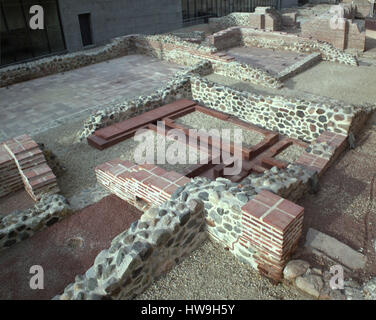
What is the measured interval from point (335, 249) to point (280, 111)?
4164 millimetres

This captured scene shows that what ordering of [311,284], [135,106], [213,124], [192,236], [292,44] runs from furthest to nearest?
[292,44], [135,106], [213,124], [192,236], [311,284]

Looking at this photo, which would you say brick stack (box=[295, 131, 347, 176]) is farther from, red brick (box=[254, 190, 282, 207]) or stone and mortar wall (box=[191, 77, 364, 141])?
red brick (box=[254, 190, 282, 207])

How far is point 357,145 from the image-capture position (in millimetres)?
6320

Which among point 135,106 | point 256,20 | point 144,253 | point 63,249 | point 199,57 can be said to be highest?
point 256,20

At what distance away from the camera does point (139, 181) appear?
16.2 feet

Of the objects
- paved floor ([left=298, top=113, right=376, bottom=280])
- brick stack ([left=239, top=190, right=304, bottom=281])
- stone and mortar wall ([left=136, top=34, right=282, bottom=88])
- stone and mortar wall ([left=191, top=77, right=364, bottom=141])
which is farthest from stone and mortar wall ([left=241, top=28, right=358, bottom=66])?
brick stack ([left=239, top=190, right=304, bottom=281])

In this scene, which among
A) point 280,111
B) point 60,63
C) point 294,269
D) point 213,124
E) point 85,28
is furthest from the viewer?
point 85,28

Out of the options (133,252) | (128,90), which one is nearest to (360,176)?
(133,252)

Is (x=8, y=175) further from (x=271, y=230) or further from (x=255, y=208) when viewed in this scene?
(x=271, y=230)

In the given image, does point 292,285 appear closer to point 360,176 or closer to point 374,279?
point 374,279

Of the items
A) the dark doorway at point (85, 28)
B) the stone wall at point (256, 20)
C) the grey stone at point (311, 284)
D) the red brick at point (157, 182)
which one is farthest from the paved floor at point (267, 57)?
the grey stone at point (311, 284)

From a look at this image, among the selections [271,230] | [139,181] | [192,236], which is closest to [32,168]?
[139,181]

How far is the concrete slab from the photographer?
372 cm

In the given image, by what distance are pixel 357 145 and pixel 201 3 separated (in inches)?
745
